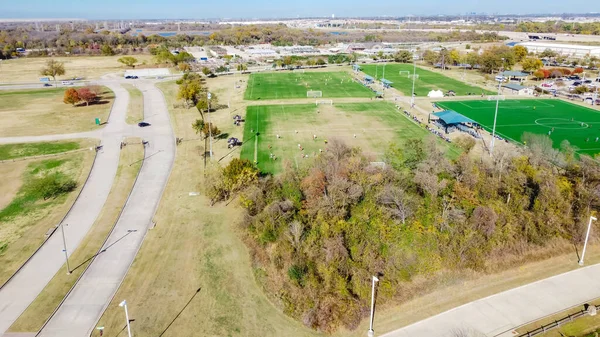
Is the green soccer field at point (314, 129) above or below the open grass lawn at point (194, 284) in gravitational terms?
above

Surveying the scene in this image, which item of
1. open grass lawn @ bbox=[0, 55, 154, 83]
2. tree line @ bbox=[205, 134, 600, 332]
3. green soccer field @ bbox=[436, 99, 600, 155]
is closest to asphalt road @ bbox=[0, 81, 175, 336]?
tree line @ bbox=[205, 134, 600, 332]

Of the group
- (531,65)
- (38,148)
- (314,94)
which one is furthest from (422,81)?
(38,148)

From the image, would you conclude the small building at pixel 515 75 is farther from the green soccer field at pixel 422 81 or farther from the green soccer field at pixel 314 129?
the green soccer field at pixel 314 129

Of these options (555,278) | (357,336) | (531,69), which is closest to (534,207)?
(555,278)

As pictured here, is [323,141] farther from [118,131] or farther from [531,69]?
[531,69]

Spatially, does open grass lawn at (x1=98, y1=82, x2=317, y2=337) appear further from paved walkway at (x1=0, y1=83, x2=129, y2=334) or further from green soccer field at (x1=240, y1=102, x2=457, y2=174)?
green soccer field at (x1=240, y1=102, x2=457, y2=174)

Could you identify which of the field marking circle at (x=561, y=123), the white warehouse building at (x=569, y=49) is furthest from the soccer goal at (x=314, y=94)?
the white warehouse building at (x=569, y=49)

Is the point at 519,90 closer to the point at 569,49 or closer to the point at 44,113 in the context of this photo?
the point at 569,49
